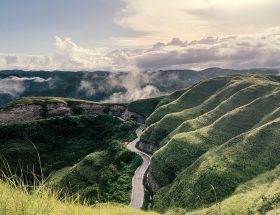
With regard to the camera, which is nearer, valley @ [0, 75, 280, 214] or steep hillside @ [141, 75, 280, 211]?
valley @ [0, 75, 280, 214]

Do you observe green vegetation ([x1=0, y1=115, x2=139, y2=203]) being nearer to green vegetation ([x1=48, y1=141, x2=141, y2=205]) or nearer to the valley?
green vegetation ([x1=48, y1=141, x2=141, y2=205])

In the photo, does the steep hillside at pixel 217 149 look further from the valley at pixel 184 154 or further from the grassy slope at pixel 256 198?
the grassy slope at pixel 256 198

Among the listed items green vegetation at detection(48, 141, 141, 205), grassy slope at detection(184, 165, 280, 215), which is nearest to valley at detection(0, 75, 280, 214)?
grassy slope at detection(184, 165, 280, 215)

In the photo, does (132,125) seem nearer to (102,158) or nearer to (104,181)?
(102,158)

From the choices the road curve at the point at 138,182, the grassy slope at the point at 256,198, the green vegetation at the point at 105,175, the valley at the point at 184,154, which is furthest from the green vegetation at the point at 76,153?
the grassy slope at the point at 256,198

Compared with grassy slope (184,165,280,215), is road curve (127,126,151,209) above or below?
below

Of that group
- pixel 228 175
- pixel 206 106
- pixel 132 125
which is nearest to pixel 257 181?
pixel 228 175
